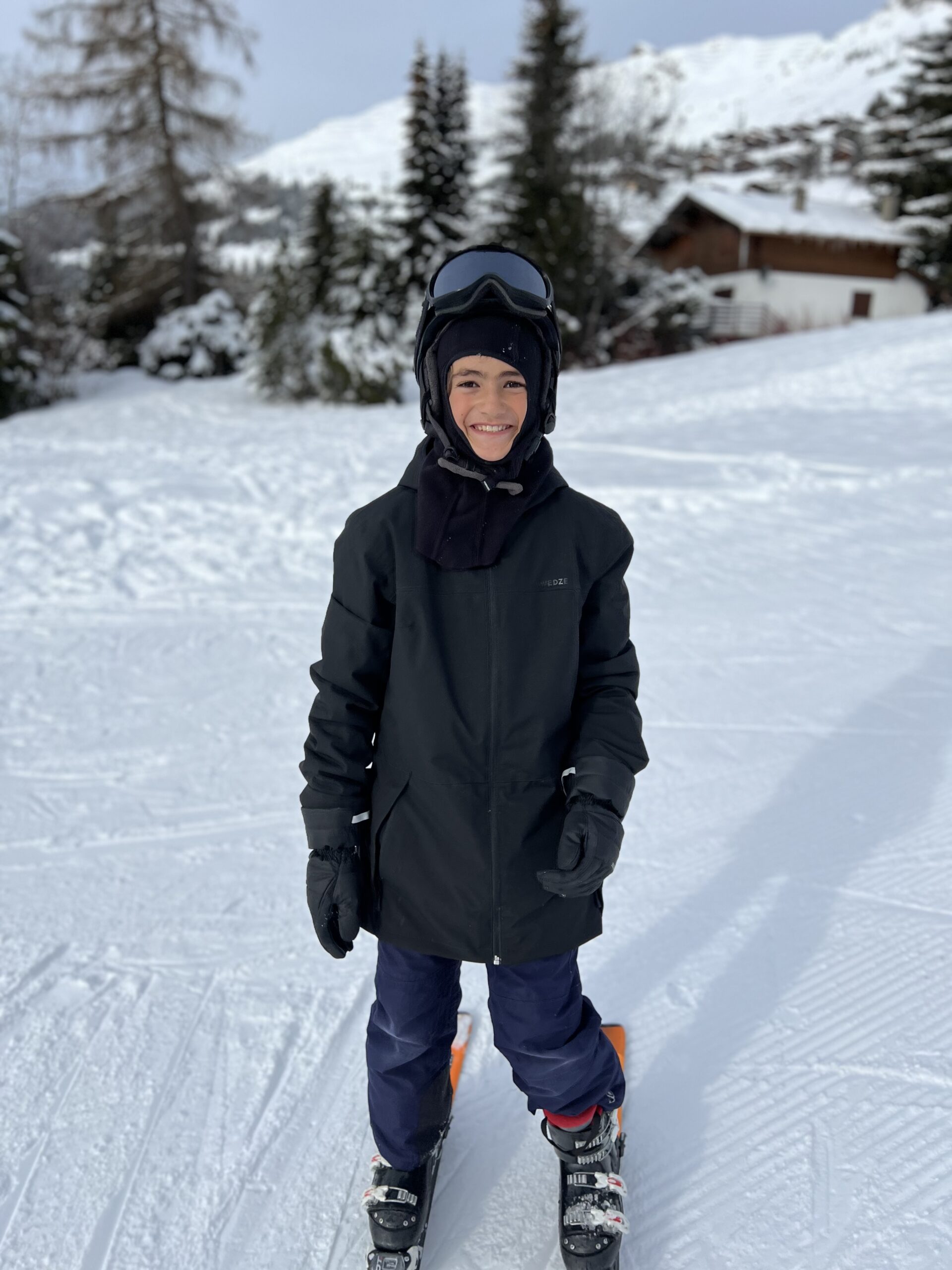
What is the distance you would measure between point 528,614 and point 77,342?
16.3 m

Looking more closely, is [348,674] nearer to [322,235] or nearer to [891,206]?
[322,235]

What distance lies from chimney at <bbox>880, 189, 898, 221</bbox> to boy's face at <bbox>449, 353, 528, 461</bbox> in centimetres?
3156

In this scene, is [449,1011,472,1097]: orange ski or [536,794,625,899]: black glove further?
[449,1011,472,1097]: orange ski

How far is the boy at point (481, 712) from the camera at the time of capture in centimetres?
149

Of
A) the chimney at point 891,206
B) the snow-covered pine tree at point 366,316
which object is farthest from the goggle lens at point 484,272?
the chimney at point 891,206

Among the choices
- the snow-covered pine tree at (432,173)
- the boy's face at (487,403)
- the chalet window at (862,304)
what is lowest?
the boy's face at (487,403)

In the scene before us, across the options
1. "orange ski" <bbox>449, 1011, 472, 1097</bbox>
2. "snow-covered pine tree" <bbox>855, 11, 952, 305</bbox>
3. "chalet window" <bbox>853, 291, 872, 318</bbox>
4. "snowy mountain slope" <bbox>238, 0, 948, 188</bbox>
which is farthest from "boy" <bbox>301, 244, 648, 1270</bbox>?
"snowy mountain slope" <bbox>238, 0, 948, 188</bbox>

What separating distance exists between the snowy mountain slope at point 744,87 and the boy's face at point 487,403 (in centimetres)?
3902

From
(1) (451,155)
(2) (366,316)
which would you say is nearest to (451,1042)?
(2) (366,316)

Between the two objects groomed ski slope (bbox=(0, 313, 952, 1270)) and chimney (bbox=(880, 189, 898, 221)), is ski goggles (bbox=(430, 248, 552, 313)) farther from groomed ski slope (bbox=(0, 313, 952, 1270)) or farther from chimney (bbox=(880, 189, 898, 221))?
chimney (bbox=(880, 189, 898, 221))

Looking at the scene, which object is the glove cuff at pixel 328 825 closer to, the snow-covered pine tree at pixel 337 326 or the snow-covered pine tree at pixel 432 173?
the snow-covered pine tree at pixel 337 326

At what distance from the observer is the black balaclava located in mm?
1480

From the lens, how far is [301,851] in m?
2.88

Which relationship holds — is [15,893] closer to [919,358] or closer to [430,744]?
[430,744]
